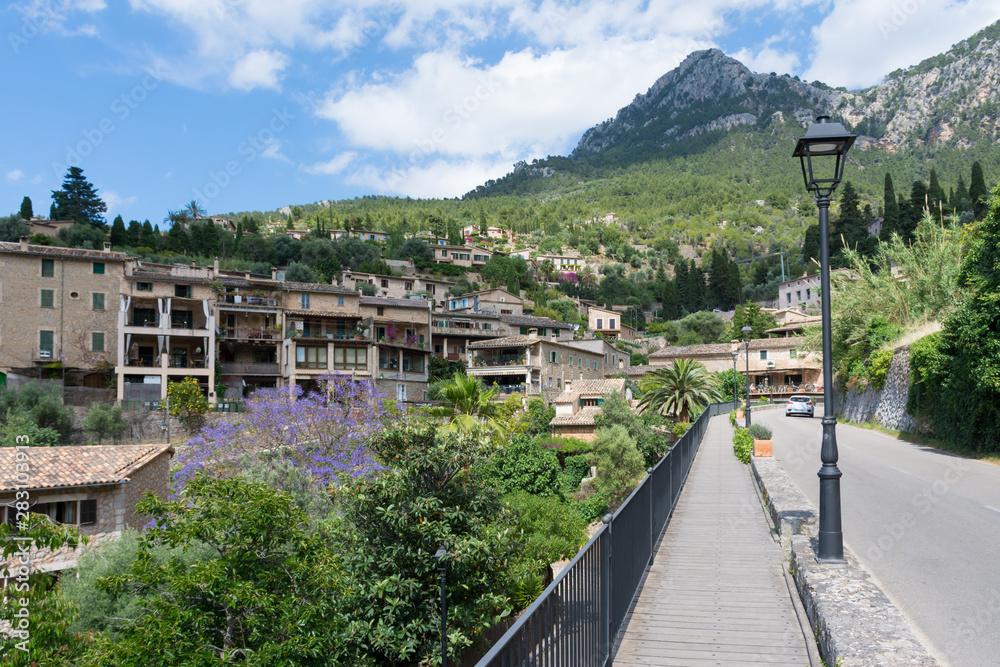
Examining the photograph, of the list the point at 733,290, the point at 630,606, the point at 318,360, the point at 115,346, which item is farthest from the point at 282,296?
the point at 733,290

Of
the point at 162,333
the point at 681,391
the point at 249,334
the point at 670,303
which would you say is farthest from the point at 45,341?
the point at 670,303

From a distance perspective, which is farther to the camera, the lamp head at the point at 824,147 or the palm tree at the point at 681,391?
the palm tree at the point at 681,391

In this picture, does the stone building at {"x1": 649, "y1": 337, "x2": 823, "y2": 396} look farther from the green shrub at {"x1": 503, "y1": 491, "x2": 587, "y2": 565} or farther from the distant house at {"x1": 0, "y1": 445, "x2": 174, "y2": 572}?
the distant house at {"x1": 0, "y1": 445, "x2": 174, "y2": 572}

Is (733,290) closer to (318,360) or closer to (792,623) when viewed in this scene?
(318,360)

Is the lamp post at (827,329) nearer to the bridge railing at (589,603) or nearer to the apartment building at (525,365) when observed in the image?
the bridge railing at (589,603)

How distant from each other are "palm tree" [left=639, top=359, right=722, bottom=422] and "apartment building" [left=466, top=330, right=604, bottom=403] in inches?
530

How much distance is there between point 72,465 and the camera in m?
23.4

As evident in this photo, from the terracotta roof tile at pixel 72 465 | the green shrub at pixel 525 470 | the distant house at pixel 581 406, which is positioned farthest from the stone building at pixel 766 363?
the terracotta roof tile at pixel 72 465

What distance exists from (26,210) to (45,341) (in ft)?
175

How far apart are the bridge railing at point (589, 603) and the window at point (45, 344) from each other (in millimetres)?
49608

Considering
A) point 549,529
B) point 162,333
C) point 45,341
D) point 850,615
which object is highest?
point 162,333

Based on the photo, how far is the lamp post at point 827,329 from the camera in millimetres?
7492

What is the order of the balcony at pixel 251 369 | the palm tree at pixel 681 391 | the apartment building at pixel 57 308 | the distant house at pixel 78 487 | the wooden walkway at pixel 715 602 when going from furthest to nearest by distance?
1. the balcony at pixel 251 369
2. the apartment building at pixel 57 308
3. the palm tree at pixel 681 391
4. the distant house at pixel 78 487
5. the wooden walkway at pixel 715 602

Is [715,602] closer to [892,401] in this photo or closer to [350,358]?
[892,401]
